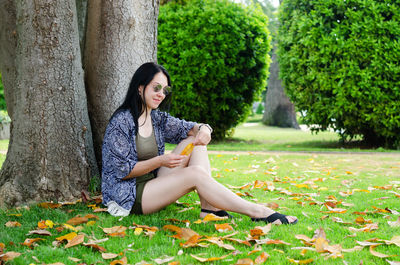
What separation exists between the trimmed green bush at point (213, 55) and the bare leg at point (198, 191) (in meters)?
6.54

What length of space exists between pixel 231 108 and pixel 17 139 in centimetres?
711

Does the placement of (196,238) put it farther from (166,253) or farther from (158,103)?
(158,103)

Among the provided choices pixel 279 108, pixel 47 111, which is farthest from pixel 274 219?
pixel 279 108

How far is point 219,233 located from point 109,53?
226 centimetres

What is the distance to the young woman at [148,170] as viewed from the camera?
11.5ft

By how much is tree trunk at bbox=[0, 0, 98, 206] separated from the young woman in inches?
23.2

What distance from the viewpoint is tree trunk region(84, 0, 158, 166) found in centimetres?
445

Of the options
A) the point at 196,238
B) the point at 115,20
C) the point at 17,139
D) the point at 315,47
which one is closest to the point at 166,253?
the point at 196,238

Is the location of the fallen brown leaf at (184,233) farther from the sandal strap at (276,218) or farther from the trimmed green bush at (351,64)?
the trimmed green bush at (351,64)

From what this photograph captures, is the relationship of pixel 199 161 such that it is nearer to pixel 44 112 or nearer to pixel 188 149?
pixel 188 149

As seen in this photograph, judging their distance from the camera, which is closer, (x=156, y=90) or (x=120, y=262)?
(x=120, y=262)

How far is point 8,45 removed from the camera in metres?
4.54

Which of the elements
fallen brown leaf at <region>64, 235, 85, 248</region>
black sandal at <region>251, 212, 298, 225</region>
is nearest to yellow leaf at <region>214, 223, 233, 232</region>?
black sandal at <region>251, 212, 298, 225</region>

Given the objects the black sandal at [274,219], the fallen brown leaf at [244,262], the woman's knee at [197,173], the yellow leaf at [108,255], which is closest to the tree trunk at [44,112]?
the woman's knee at [197,173]
